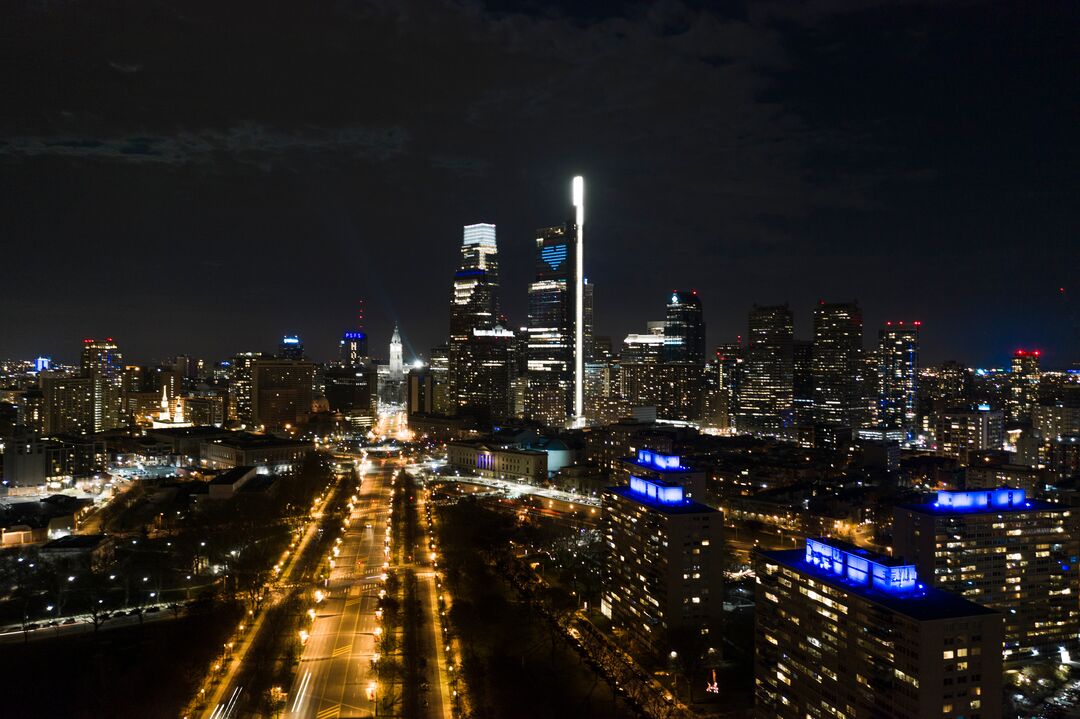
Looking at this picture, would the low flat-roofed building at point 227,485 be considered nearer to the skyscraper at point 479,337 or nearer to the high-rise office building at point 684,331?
the skyscraper at point 479,337

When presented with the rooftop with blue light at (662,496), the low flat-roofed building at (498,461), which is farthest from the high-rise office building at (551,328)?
the rooftop with blue light at (662,496)

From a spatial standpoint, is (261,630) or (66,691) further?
(261,630)

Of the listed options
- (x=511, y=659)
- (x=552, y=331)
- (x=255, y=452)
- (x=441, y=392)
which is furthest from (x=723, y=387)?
(x=511, y=659)

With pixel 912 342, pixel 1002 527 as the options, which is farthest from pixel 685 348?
pixel 1002 527

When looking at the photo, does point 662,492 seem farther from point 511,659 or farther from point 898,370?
point 898,370

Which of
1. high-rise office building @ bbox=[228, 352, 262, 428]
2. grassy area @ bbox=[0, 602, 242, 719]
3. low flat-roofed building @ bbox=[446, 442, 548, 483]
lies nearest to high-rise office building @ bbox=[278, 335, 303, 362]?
high-rise office building @ bbox=[228, 352, 262, 428]

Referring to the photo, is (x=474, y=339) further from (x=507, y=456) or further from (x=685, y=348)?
(x=507, y=456)

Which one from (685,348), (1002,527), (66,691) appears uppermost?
(685,348)

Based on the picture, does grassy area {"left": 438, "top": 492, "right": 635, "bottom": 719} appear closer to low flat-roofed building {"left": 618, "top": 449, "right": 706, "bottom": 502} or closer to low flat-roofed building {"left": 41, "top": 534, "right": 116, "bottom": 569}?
low flat-roofed building {"left": 618, "top": 449, "right": 706, "bottom": 502}
